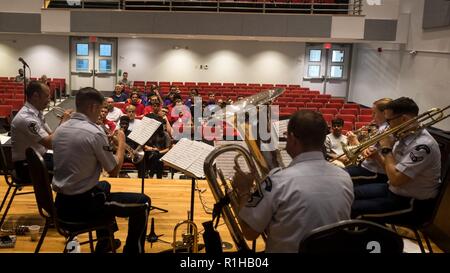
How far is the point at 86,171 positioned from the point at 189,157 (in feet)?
2.57

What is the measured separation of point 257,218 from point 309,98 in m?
12.3

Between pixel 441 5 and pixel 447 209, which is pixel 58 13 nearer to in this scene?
pixel 441 5

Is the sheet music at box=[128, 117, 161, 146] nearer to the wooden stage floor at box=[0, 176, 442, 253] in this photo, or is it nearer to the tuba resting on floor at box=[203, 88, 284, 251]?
the wooden stage floor at box=[0, 176, 442, 253]

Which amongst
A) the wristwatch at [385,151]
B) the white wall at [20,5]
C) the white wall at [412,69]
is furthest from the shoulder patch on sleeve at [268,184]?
the white wall at [20,5]

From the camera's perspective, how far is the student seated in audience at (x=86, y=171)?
300 cm

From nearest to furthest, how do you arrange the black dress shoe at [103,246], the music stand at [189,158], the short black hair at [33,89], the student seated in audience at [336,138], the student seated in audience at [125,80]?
1. the music stand at [189,158]
2. the black dress shoe at [103,246]
3. the short black hair at [33,89]
4. the student seated in audience at [336,138]
5. the student seated in audience at [125,80]

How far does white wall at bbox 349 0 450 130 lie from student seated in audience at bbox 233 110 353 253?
922 cm

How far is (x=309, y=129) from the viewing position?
2.12m

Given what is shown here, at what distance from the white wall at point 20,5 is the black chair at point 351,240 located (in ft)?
56.4

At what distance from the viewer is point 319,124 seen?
6.95ft

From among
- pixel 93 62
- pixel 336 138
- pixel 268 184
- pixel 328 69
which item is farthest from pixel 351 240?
pixel 93 62

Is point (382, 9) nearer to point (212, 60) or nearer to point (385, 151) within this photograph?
point (212, 60)

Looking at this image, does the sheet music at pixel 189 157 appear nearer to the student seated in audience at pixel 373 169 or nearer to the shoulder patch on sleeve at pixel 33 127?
the shoulder patch on sleeve at pixel 33 127

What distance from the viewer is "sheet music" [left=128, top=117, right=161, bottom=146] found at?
4.09 meters
